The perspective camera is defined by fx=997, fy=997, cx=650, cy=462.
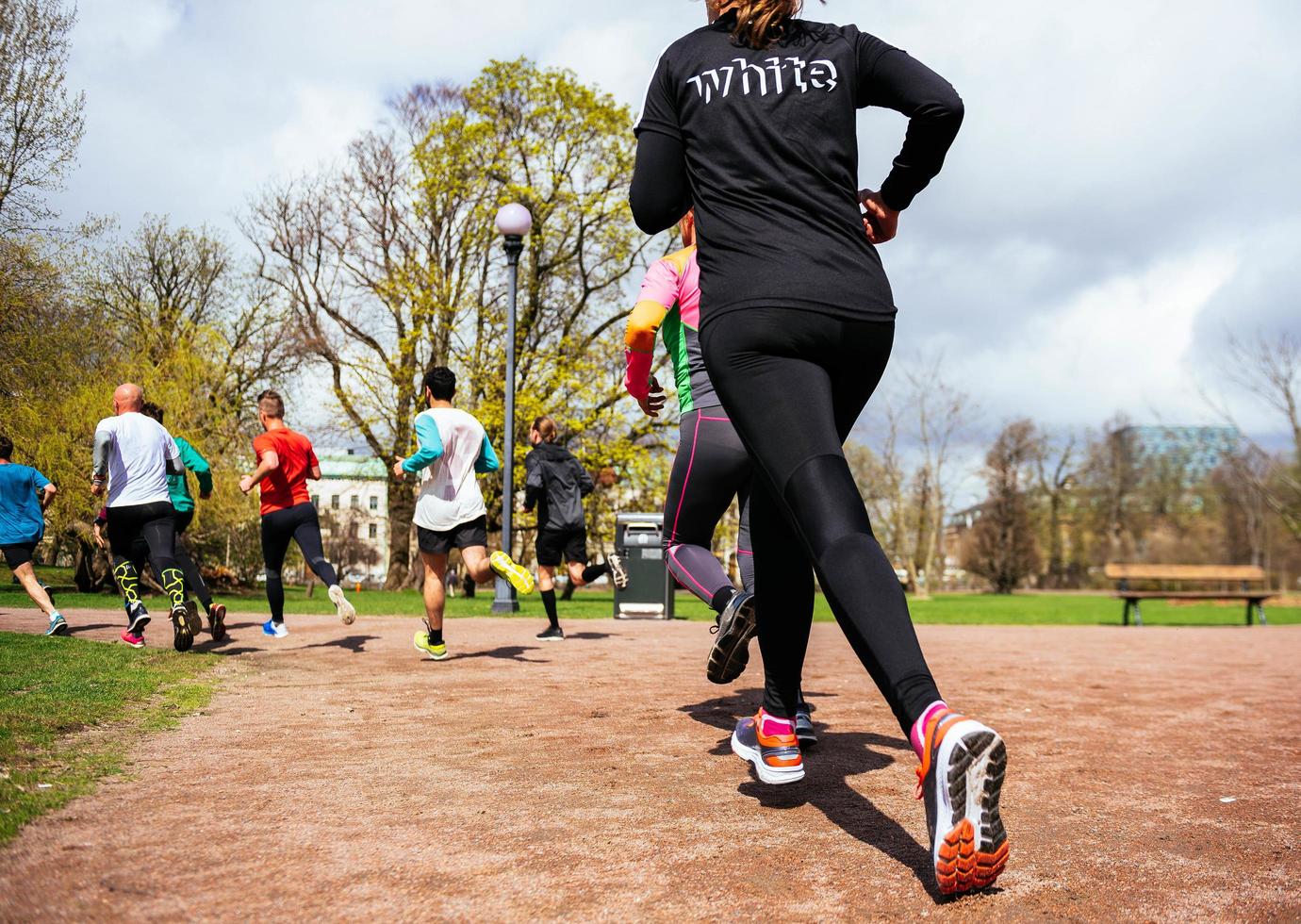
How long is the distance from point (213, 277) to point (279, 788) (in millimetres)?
29176

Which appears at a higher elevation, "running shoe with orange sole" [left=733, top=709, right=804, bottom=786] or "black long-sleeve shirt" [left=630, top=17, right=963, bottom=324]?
"black long-sleeve shirt" [left=630, top=17, right=963, bottom=324]

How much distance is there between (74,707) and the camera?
13.8 feet

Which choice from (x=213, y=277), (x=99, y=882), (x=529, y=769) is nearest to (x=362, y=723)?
(x=529, y=769)

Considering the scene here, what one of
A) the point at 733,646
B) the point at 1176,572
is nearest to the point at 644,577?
the point at 733,646

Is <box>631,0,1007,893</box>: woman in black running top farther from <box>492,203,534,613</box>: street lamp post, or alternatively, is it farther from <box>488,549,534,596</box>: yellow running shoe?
<box>492,203,534,613</box>: street lamp post

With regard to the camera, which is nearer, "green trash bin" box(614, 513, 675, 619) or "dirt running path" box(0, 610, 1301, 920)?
"dirt running path" box(0, 610, 1301, 920)

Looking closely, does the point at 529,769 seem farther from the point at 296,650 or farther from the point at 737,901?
the point at 296,650

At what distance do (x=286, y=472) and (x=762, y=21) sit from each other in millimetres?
6559

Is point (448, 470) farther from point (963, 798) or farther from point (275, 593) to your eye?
point (963, 798)

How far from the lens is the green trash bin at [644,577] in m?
14.5

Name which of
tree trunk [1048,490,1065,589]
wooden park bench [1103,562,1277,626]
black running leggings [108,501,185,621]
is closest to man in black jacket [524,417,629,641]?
black running leggings [108,501,185,621]

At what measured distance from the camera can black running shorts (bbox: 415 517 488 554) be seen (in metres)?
6.82

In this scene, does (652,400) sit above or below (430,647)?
above

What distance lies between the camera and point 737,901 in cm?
212
